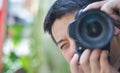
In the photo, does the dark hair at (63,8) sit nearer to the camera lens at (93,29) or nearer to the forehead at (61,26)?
the forehead at (61,26)

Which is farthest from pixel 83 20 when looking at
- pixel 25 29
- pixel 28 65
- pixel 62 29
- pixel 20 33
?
pixel 25 29

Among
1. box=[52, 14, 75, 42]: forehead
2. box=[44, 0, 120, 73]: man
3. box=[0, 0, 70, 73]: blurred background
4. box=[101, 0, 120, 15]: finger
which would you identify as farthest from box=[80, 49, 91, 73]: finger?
box=[0, 0, 70, 73]: blurred background

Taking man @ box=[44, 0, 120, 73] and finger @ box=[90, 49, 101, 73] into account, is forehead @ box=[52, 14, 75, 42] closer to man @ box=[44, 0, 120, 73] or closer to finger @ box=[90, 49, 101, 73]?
man @ box=[44, 0, 120, 73]

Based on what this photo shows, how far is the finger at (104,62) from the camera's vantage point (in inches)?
42.1

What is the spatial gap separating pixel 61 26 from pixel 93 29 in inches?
11.5

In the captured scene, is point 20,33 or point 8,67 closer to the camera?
point 8,67

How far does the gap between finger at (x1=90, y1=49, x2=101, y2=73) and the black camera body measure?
0.02m

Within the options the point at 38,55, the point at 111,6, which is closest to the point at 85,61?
the point at 111,6

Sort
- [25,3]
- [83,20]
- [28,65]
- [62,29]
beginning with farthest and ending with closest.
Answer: [25,3], [28,65], [62,29], [83,20]

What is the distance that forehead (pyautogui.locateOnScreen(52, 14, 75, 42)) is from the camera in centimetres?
135

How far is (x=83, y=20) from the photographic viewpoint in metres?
1.08

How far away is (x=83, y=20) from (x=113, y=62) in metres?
0.14

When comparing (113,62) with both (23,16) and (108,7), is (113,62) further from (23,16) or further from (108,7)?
(23,16)

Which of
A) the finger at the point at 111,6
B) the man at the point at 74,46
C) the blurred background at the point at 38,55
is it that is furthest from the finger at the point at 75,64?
the blurred background at the point at 38,55
